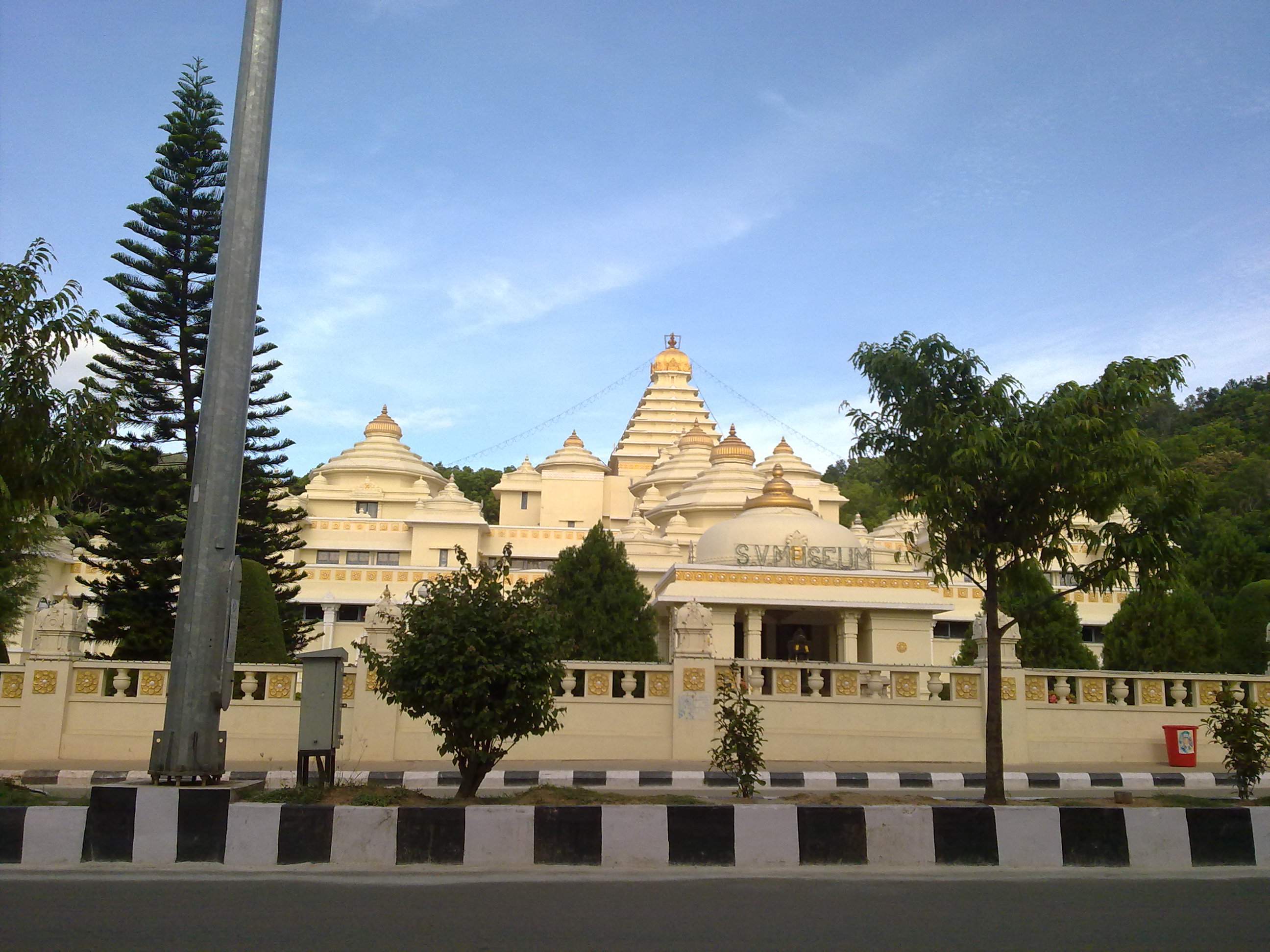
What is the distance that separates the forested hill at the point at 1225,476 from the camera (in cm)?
2625

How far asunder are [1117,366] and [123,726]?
12.0 metres

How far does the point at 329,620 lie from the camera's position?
30594 mm

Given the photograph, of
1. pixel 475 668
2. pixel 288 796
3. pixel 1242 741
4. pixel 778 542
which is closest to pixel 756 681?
pixel 1242 741

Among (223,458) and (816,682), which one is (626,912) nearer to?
(223,458)

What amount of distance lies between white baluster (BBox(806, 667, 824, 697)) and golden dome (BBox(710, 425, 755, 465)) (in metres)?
23.3

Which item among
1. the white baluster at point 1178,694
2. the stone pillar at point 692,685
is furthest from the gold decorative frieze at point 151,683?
the white baluster at point 1178,694

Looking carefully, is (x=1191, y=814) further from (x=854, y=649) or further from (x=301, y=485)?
(x=301, y=485)

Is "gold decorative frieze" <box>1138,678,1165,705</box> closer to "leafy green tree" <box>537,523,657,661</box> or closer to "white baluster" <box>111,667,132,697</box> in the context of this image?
"leafy green tree" <box>537,523,657,661</box>

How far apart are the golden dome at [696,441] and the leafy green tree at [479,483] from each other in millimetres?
17837

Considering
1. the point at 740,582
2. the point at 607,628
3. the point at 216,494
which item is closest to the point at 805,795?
the point at 216,494

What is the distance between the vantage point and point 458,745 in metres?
7.54

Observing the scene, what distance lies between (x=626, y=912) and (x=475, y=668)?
255cm

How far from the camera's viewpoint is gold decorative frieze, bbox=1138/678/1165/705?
13.8 m

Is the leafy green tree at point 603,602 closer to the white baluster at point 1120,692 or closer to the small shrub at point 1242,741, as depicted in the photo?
the white baluster at point 1120,692
